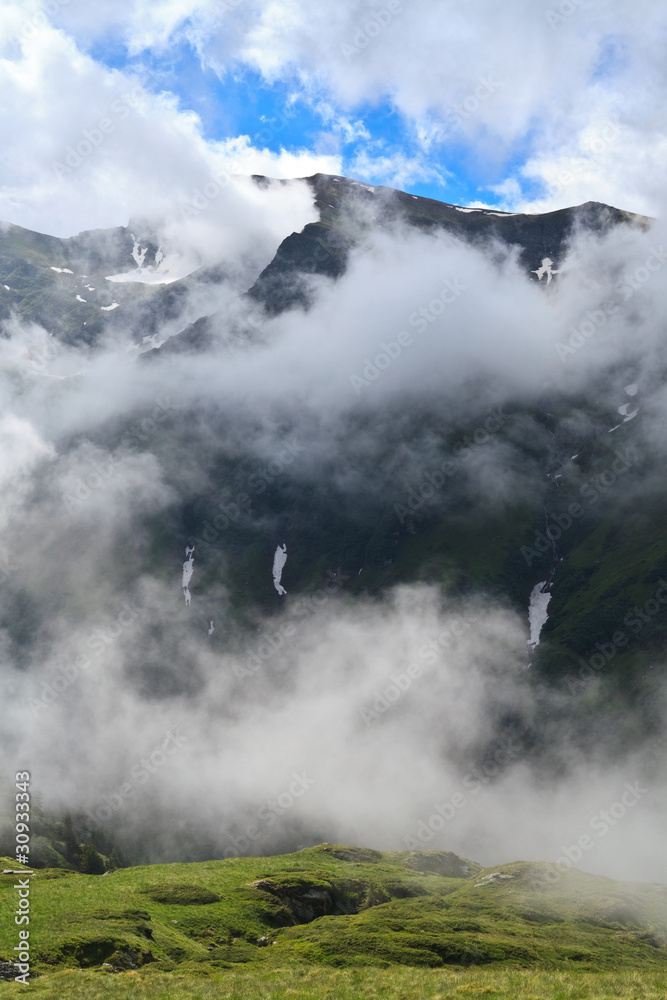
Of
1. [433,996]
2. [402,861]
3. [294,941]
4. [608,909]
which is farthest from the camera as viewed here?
[402,861]

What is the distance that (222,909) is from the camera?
207ft

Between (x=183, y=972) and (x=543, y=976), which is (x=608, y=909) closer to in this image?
(x=543, y=976)

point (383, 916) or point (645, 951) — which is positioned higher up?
point (383, 916)

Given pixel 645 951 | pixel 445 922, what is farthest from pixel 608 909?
pixel 445 922

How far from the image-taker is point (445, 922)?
2549 inches

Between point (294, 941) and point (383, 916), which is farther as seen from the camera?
point (383, 916)

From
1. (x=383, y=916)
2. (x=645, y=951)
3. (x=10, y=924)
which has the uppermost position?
(x=10, y=924)

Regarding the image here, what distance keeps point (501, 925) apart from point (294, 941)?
24.7 metres

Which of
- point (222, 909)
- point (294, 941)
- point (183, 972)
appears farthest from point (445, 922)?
point (183, 972)

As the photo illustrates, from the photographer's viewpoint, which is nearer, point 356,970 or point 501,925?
point 356,970

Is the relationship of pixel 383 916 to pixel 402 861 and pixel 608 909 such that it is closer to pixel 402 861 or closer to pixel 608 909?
pixel 608 909

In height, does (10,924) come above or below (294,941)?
above

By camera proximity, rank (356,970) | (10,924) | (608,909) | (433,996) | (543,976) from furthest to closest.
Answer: (608,909) → (10,924) → (356,970) → (543,976) → (433,996)

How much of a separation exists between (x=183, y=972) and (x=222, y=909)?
23.0 metres
